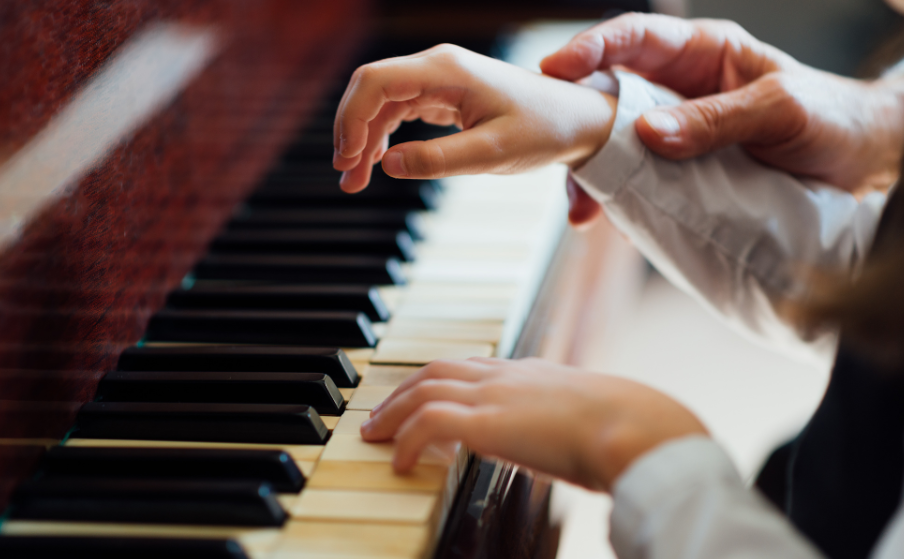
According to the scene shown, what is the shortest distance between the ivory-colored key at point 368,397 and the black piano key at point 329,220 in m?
0.38

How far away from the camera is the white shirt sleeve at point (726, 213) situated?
920mm

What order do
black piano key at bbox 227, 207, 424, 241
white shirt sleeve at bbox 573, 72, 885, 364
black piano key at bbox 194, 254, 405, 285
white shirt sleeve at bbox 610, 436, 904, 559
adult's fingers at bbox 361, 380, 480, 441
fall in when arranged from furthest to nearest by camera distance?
black piano key at bbox 227, 207, 424, 241
black piano key at bbox 194, 254, 405, 285
white shirt sleeve at bbox 573, 72, 885, 364
adult's fingers at bbox 361, 380, 480, 441
white shirt sleeve at bbox 610, 436, 904, 559

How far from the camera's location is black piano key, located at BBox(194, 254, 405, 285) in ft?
3.35

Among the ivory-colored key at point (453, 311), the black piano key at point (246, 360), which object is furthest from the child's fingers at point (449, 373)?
the ivory-colored key at point (453, 311)

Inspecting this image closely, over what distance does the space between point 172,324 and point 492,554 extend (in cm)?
51

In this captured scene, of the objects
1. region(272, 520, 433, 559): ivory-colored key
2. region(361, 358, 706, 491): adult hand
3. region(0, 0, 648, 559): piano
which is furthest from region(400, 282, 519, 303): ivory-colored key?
region(272, 520, 433, 559): ivory-colored key

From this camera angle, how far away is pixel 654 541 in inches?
22.7

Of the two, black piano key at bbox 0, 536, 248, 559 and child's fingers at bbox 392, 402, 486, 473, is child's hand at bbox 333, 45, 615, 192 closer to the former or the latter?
child's fingers at bbox 392, 402, 486, 473

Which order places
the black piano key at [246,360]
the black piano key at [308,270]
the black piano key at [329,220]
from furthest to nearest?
the black piano key at [329,220] < the black piano key at [308,270] < the black piano key at [246,360]

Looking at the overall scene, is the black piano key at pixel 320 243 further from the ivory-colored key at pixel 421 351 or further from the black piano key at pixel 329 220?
the ivory-colored key at pixel 421 351

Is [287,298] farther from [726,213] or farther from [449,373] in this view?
[726,213]

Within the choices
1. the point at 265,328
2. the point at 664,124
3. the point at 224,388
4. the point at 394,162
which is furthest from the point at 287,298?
the point at 664,124

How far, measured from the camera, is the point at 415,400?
2.20 ft

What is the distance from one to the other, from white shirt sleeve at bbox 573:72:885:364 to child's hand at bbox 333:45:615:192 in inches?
2.5
